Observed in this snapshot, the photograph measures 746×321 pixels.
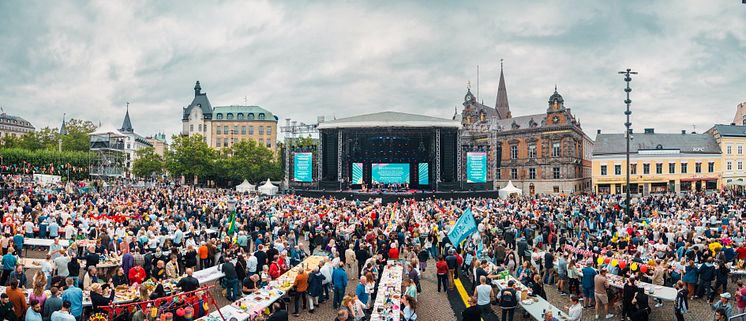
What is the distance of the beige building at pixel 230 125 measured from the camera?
86125 mm

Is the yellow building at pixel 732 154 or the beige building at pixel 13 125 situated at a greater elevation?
the beige building at pixel 13 125

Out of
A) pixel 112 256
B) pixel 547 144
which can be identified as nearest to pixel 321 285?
pixel 112 256

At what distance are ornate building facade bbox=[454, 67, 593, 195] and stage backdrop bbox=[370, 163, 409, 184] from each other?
11625 millimetres

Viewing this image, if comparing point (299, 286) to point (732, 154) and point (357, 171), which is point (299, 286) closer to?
point (357, 171)

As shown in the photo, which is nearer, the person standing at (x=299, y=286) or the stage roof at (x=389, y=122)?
the person standing at (x=299, y=286)

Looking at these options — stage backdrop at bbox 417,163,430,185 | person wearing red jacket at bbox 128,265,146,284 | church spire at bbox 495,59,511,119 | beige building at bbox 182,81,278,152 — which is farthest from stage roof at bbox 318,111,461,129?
beige building at bbox 182,81,278,152

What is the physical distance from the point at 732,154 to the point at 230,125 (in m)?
75.0

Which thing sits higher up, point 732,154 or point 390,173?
point 732,154

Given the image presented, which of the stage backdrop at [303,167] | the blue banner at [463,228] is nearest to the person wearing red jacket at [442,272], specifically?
the blue banner at [463,228]

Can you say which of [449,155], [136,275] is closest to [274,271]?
[136,275]

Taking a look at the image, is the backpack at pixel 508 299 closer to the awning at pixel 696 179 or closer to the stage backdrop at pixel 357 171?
the stage backdrop at pixel 357 171

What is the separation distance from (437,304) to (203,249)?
281 inches

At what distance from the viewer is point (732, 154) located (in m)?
54.9

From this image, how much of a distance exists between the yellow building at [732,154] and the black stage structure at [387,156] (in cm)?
3198
